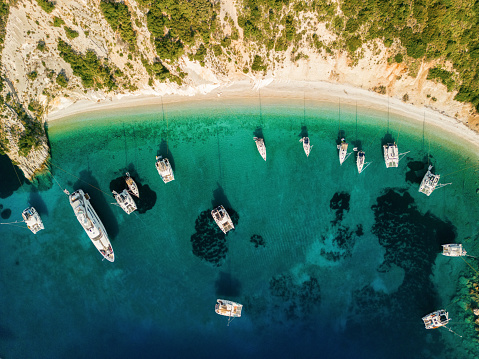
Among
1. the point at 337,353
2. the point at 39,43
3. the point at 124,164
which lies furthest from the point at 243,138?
the point at 337,353

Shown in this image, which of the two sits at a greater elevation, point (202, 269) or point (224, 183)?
point (224, 183)

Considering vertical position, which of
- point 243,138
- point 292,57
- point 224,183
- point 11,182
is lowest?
point 224,183

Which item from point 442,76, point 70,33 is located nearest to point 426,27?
point 442,76

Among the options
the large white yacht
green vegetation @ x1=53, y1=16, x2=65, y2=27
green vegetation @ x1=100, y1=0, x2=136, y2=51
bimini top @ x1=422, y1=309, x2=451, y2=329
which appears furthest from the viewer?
bimini top @ x1=422, y1=309, x2=451, y2=329

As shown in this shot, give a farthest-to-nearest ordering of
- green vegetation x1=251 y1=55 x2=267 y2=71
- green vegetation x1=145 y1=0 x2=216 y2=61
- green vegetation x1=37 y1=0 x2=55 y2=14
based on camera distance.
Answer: green vegetation x1=251 y1=55 x2=267 y2=71 → green vegetation x1=145 y1=0 x2=216 y2=61 → green vegetation x1=37 y1=0 x2=55 y2=14

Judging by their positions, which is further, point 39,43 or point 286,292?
point 286,292

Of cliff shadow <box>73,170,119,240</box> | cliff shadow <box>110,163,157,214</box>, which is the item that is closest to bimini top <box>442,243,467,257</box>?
cliff shadow <box>110,163,157,214</box>

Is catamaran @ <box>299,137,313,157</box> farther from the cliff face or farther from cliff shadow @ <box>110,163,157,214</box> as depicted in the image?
cliff shadow @ <box>110,163,157,214</box>

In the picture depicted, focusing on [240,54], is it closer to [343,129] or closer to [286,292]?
[343,129]
